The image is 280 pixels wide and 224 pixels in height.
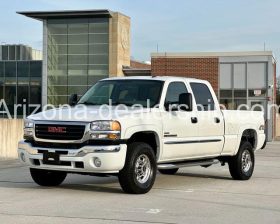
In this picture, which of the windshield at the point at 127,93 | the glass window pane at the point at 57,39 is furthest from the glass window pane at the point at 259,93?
the windshield at the point at 127,93

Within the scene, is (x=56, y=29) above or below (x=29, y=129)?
above

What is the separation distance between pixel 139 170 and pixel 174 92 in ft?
6.24

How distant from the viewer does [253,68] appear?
36.9 m

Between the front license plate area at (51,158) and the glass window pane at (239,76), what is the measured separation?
1127 inches

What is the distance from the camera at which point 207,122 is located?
37.3ft

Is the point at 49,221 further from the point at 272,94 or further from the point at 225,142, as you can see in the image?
the point at 272,94

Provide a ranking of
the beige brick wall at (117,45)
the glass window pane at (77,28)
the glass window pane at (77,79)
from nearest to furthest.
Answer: the beige brick wall at (117,45) → the glass window pane at (77,28) → the glass window pane at (77,79)

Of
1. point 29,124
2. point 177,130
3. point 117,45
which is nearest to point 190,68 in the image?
point 117,45

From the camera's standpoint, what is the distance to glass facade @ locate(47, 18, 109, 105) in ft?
165

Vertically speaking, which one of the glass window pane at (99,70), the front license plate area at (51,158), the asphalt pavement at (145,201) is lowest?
the asphalt pavement at (145,201)

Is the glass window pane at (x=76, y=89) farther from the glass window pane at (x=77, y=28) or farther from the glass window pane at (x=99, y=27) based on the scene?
the glass window pane at (x=99, y=27)

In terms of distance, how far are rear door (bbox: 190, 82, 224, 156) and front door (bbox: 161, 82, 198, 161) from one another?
0.25m

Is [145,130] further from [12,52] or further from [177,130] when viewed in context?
[12,52]

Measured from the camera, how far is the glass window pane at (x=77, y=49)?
1999 inches
